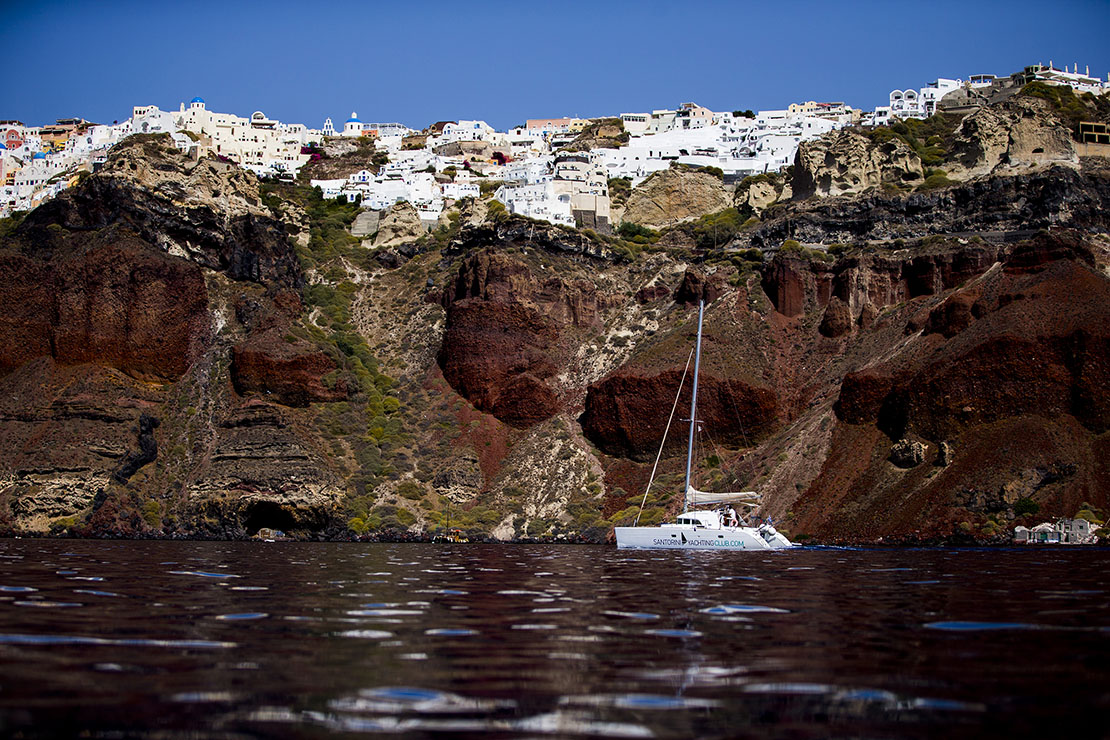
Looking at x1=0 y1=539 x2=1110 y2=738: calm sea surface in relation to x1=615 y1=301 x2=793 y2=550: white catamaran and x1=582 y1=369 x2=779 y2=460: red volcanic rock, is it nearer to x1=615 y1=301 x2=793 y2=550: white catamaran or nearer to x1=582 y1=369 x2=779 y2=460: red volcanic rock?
x1=615 y1=301 x2=793 y2=550: white catamaran

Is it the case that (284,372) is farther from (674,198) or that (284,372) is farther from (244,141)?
(244,141)

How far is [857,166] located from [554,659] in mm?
107511

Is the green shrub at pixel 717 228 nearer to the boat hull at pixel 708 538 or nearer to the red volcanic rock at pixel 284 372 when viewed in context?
the red volcanic rock at pixel 284 372

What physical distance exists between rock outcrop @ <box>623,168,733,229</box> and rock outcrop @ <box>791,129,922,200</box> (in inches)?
898

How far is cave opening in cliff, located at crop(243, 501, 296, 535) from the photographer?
83.7 meters

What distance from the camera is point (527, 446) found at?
308 feet

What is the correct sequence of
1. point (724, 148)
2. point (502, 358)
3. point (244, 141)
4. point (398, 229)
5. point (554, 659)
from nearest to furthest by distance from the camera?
point (554, 659)
point (502, 358)
point (398, 229)
point (724, 148)
point (244, 141)

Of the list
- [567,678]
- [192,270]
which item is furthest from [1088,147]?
[567,678]

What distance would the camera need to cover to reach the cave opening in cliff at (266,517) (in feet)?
275

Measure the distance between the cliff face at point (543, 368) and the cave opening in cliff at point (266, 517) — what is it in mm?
250

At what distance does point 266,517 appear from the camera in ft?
281

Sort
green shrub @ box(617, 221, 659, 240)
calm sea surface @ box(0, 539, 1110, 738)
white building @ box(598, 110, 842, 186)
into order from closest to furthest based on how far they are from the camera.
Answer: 1. calm sea surface @ box(0, 539, 1110, 738)
2. green shrub @ box(617, 221, 659, 240)
3. white building @ box(598, 110, 842, 186)

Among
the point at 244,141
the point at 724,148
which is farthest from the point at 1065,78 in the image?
the point at 244,141

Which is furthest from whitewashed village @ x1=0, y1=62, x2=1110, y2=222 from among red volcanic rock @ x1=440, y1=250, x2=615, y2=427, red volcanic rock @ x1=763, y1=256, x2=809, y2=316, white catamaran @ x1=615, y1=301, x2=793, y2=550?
white catamaran @ x1=615, y1=301, x2=793, y2=550
